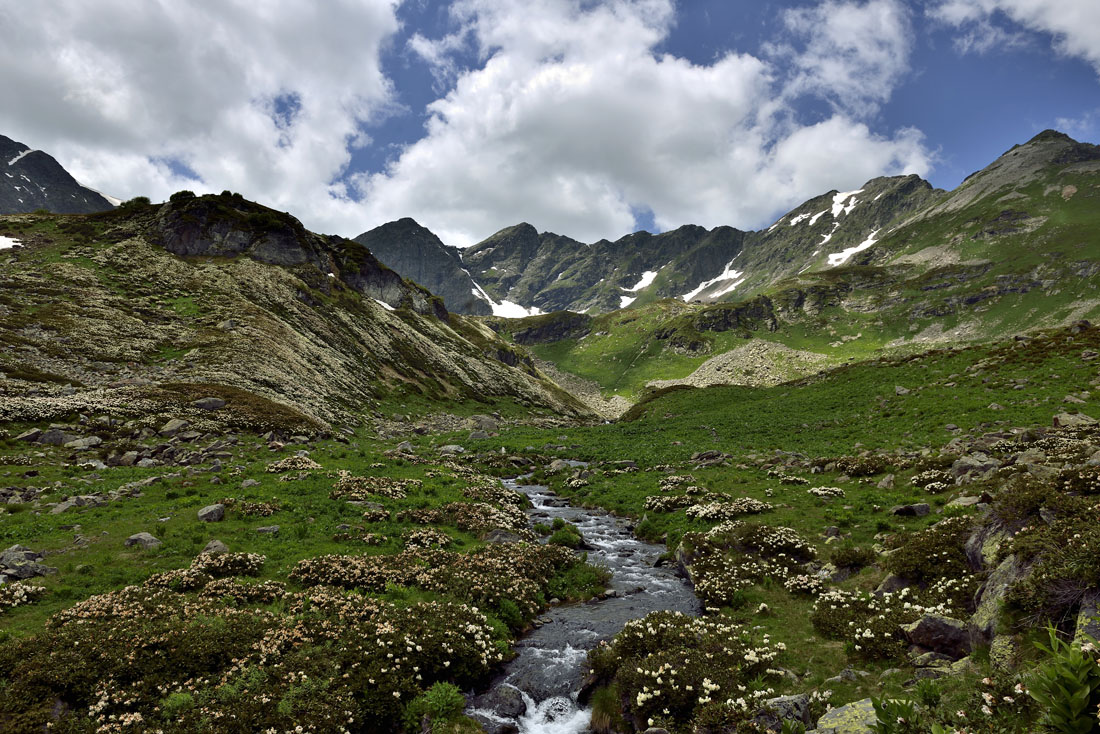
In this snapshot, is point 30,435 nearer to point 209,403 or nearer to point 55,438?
point 55,438

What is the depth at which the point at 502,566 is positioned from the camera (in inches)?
808

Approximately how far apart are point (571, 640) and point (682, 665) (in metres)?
5.06

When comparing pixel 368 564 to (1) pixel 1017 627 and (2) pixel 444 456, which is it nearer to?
(1) pixel 1017 627

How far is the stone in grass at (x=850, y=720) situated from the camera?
832 cm

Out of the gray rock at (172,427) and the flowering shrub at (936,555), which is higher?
the gray rock at (172,427)

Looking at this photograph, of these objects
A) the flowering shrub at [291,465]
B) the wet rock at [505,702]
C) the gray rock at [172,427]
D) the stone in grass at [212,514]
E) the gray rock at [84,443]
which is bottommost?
the wet rock at [505,702]

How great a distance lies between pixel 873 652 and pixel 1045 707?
836 centimetres

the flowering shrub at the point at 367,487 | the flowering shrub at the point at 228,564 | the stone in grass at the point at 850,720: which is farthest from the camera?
the flowering shrub at the point at 367,487

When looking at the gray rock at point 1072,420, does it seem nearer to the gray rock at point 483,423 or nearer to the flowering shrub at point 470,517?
the flowering shrub at point 470,517

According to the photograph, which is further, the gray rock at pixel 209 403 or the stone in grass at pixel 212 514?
the gray rock at pixel 209 403

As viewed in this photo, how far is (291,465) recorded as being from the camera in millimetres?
31438

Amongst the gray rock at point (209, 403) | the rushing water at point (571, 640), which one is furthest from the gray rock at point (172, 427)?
the rushing water at point (571, 640)

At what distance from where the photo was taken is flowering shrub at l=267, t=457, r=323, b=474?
100ft

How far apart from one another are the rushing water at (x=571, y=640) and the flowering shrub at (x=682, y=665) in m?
1.31
